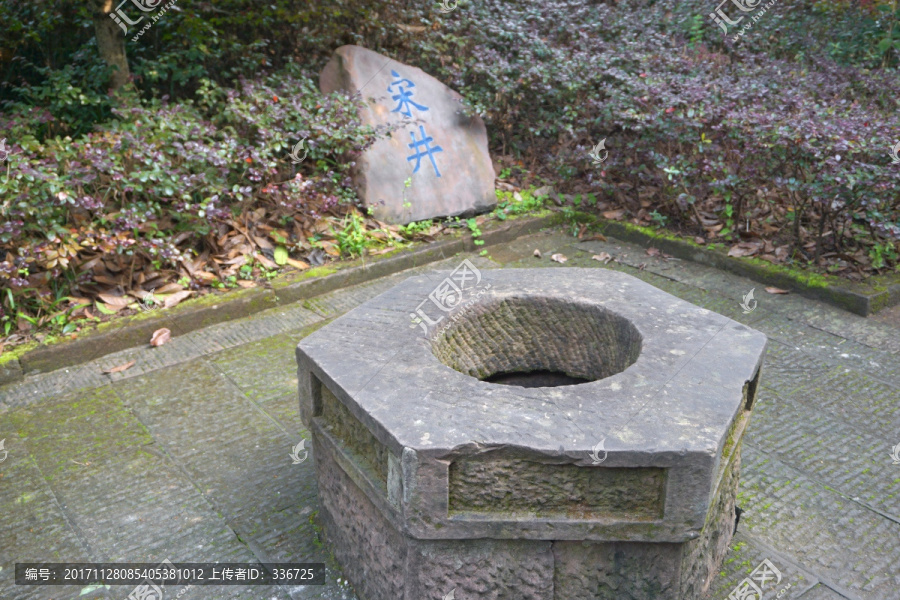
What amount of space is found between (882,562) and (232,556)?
2.12 metres

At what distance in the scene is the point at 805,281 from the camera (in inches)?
168

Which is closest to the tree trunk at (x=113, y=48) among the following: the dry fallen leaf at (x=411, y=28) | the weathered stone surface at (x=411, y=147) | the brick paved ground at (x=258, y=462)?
the weathered stone surface at (x=411, y=147)

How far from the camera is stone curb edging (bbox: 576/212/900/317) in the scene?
13.3ft

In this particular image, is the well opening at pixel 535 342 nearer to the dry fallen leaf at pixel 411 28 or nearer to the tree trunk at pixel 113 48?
the tree trunk at pixel 113 48

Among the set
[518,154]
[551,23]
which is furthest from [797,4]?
[518,154]

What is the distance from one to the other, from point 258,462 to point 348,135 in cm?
255

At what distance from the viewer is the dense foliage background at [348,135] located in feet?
13.0

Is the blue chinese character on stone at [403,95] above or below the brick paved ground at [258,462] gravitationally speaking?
above

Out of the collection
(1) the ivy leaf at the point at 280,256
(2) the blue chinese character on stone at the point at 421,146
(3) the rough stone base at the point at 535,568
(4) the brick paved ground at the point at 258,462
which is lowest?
(4) the brick paved ground at the point at 258,462

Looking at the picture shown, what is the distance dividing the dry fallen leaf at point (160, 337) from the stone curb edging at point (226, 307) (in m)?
0.04
